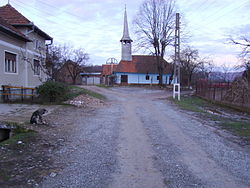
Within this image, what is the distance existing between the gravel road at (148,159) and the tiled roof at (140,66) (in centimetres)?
4056

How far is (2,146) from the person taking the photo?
6078mm

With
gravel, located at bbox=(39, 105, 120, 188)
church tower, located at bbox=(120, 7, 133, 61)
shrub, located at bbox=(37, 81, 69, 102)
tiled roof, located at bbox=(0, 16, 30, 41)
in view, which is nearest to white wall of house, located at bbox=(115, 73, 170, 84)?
church tower, located at bbox=(120, 7, 133, 61)

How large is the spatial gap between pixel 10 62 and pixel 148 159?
15418 millimetres

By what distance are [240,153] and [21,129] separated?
6605 mm

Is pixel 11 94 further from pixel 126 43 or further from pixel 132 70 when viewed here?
pixel 126 43

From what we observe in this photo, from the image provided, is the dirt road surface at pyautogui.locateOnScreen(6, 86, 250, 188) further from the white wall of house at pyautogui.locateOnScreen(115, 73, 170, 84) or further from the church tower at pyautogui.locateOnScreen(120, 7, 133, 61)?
the church tower at pyautogui.locateOnScreen(120, 7, 133, 61)

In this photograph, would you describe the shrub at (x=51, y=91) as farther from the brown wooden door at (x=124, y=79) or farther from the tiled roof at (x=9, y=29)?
the brown wooden door at (x=124, y=79)

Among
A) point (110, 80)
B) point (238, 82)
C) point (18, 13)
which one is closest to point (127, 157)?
point (238, 82)

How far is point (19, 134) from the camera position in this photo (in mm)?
7414

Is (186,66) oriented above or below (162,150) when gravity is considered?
above

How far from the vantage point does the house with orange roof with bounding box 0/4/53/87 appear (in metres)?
16.4

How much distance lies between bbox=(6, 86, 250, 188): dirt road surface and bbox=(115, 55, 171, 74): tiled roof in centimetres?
4054

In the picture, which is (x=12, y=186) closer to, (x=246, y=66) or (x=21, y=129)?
(x=21, y=129)

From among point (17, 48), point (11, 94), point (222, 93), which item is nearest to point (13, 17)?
point (17, 48)
